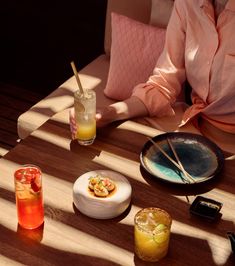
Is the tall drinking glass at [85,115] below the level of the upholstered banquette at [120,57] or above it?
above

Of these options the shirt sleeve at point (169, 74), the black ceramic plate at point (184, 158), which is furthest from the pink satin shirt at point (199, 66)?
the black ceramic plate at point (184, 158)

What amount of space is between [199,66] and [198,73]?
3 cm

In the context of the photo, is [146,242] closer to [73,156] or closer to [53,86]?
[73,156]

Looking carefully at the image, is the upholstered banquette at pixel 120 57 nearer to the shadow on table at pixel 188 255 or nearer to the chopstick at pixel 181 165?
the chopstick at pixel 181 165

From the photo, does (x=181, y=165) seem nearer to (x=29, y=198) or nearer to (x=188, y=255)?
(x=188, y=255)

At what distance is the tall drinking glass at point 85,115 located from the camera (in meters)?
1.80

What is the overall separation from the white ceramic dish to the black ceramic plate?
17 centimetres

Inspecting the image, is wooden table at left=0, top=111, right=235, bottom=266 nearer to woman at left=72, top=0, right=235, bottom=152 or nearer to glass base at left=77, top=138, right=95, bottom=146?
glass base at left=77, top=138, right=95, bottom=146

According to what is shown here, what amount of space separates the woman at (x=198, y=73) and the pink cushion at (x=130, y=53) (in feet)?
1.00

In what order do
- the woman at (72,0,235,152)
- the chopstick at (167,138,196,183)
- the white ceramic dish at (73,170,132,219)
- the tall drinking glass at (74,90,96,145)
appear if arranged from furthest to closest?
the woman at (72,0,235,152) → the tall drinking glass at (74,90,96,145) → the chopstick at (167,138,196,183) → the white ceramic dish at (73,170,132,219)

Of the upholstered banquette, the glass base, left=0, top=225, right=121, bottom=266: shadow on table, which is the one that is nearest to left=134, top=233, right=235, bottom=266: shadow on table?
left=0, top=225, right=121, bottom=266: shadow on table

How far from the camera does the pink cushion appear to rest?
8.20 feet

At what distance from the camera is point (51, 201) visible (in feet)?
5.17

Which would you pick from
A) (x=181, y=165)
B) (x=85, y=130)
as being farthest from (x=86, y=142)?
(x=181, y=165)
